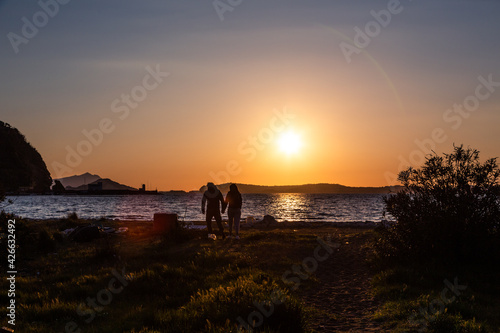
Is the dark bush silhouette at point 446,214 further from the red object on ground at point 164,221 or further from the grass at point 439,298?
the red object on ground at point 164,221

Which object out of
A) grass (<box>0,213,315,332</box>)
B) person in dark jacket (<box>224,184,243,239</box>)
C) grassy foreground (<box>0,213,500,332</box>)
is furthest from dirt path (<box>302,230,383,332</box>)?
person in dark jacket (<box>224,184,243,239</box>)

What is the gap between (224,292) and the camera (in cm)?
791

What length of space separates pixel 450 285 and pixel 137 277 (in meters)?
8.32

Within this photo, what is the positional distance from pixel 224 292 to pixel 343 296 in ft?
11.9

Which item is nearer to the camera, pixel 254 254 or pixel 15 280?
pixel 15 280

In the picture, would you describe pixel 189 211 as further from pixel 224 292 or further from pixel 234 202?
pixel 224 292

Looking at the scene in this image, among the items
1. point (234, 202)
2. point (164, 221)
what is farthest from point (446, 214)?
point (164, 221)

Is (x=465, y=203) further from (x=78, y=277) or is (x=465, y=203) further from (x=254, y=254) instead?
(x=78, y=277)

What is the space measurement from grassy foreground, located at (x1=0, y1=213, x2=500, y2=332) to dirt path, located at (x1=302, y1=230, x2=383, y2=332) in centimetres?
7


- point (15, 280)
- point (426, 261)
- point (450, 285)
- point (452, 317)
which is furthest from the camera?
point (426, 261)

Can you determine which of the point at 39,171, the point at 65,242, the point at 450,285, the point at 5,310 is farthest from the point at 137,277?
the point at 39,171

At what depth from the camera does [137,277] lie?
10422 millimetres

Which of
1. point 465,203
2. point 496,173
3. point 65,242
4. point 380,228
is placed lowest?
point 65,242

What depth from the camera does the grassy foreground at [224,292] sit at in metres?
6.98
